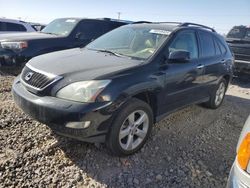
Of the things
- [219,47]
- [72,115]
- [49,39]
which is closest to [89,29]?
[49,39]

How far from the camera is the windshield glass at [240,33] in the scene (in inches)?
388

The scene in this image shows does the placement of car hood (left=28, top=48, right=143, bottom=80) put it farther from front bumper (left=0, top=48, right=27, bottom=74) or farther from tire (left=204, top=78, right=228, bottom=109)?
front bumper (left=0, top=48, right=27, bottom=74)

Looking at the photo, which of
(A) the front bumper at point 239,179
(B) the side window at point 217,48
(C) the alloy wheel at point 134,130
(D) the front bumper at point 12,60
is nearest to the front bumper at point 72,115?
(C) the alloy wheel at point 134,130

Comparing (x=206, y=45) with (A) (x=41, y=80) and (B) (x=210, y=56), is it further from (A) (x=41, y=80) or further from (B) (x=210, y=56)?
(A) (x=41, y=80)

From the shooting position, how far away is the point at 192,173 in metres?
3.19

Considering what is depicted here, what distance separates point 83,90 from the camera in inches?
112

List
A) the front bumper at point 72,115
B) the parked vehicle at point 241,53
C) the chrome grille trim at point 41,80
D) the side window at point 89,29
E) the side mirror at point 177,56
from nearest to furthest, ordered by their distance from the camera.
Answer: the front bumper at point 72,115 < the chrome grille trim at point 41,80 < the side mirror at point 177,56 < the side window at point 89,29 < the parked vehicle at point 241,53

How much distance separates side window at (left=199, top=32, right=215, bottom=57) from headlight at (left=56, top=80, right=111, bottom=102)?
2.47 m

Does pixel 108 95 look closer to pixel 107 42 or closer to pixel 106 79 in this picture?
pixel 106 79

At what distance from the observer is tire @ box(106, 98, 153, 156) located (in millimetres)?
3041

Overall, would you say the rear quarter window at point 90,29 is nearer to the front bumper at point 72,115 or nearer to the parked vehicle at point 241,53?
the parked vehicle at point 241,53

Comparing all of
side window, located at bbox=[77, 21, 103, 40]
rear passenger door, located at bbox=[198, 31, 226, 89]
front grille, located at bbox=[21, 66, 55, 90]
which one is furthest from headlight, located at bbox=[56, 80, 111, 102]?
side window, located at bbox=[77, 21, 103, 40]

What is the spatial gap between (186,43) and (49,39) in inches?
149

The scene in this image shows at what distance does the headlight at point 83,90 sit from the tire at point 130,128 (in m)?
0.38
